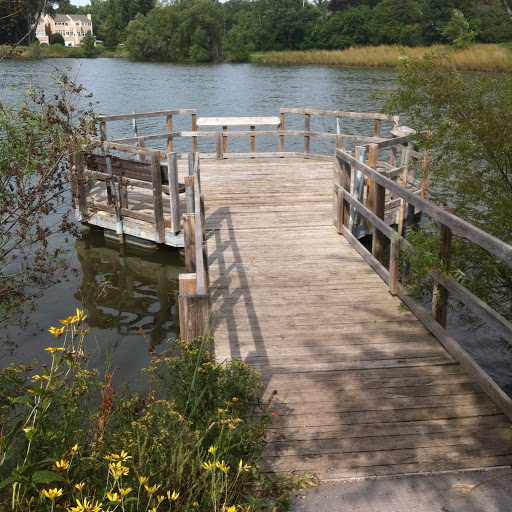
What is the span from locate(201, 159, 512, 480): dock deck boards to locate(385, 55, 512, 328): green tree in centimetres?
76

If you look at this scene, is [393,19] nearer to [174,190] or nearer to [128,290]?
[174,190]

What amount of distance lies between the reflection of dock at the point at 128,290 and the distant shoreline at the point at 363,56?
1108 cm

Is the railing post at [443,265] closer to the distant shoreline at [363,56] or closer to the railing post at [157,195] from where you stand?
the railing post at [157,195]

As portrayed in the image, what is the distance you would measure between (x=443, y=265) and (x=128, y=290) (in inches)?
239

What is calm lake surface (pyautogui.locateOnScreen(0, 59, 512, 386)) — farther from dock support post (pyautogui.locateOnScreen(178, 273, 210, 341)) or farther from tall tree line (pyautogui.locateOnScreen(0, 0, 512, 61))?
tall tree line (pyautogui.locateOnScreen(0, 0, 512, 61))

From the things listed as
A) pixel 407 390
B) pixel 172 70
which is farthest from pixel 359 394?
pixel 172 70

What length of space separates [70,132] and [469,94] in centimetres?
383

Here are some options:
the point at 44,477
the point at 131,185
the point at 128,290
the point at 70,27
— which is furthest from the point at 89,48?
the point at 44,477

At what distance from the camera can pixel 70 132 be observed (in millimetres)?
6477

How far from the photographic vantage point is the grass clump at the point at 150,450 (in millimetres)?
2764

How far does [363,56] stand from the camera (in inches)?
2051

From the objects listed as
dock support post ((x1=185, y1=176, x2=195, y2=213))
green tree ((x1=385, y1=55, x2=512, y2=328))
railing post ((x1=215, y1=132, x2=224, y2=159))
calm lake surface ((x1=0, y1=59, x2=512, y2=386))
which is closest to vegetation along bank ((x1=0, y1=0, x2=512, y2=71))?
calm lake surface ((x1=0, y1=59, x2=512, y2=386))

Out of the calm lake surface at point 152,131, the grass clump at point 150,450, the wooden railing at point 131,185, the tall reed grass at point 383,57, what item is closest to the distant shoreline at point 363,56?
the tall reed grass at point 383,57

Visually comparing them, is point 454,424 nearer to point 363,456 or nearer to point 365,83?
point 363,456
